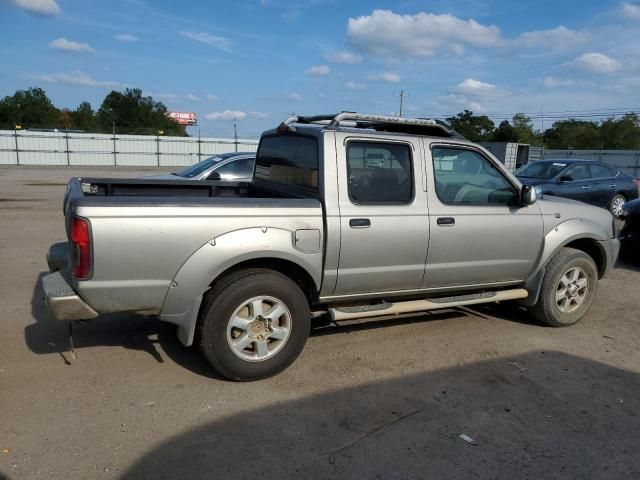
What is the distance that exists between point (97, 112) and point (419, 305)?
9341cm

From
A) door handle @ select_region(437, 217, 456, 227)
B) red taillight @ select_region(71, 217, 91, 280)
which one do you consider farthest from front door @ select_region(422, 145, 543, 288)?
red taillight @ select_region(71, 217, 91, 280)

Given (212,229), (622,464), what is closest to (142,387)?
(212,229)

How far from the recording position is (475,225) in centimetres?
456

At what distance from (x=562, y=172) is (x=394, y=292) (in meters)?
9.46

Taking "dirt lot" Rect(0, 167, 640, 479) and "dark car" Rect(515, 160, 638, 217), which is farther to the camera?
"dark car" Rect(515, 160, 638, 217)

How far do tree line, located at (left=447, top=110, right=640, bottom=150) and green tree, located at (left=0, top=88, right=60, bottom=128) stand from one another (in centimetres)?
5466

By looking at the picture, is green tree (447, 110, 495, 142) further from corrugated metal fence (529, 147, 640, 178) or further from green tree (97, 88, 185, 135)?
green tree (97, 88, 185, 135)

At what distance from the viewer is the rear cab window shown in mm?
4191

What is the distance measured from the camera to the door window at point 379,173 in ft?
13.5

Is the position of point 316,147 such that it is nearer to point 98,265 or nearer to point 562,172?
point 98,265

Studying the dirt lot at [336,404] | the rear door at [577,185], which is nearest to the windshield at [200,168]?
the dirt lot at [336,404]

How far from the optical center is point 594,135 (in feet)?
219

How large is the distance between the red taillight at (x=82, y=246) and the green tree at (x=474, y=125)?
66255mm

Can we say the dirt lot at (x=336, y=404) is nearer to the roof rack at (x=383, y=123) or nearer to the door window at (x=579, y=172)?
the roof rack at (x=383, y=123)
